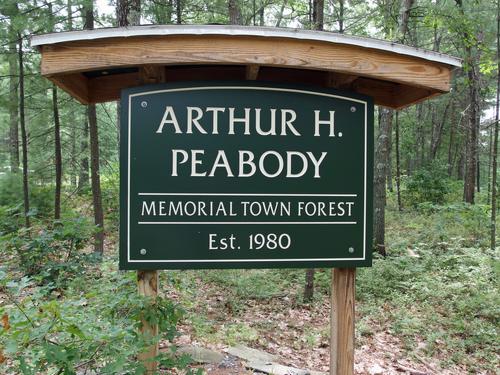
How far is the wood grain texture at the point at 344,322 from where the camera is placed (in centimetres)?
266

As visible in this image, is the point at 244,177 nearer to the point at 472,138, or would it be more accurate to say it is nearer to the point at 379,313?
the point at 379,313

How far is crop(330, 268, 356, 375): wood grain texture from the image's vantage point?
8.71 feet

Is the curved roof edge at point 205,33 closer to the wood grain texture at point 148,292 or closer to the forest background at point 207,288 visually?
the forest background at point 207,288

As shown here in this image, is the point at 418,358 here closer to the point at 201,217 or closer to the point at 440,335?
the point at 440,335

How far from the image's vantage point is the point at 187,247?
2.41 metres

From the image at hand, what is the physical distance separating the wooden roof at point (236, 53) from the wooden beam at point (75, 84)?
11mm

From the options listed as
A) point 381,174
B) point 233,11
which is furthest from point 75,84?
point 381,174

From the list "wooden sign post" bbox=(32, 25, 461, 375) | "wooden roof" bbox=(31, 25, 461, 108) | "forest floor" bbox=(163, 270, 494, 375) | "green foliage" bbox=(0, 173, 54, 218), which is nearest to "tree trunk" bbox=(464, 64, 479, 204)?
"forest floor" bbox=(163, 270, 494, 375)

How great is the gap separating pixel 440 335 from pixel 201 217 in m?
3.91

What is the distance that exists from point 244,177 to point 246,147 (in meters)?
0.19

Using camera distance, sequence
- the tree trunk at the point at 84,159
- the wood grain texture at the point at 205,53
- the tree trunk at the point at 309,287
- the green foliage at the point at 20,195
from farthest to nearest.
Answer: the tree trunk at the point at 84,159, the green foliage at the point at 20,195, the tree trunk at the point at 309,287, the wood grain texture at the point at 205,53

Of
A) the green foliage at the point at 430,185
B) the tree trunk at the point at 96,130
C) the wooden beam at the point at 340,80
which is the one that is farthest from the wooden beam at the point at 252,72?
the green foliage at the point at 430,185

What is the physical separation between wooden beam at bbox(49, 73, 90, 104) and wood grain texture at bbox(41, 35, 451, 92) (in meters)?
0.18

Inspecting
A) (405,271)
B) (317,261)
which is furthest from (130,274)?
(405,271)
